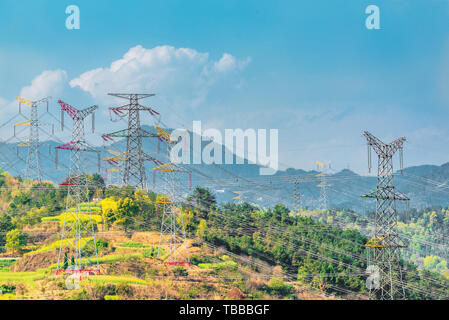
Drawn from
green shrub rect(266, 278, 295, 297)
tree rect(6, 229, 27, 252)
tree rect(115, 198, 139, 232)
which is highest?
tree rect(115, 198, 139, 232)

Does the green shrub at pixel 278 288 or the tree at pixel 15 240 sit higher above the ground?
the tree at pixel 15 240

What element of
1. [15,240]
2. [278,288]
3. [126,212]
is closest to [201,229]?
[126,212]

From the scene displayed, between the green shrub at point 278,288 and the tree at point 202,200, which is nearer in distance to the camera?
the green shrub at point 278,288

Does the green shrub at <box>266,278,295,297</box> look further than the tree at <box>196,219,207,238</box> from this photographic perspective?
No

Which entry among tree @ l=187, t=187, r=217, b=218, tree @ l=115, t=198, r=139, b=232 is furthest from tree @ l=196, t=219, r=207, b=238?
tree @ l=115, t=198, r=139, b=232

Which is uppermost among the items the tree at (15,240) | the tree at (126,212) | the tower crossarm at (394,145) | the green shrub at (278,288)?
the tower crossarm at (394,145)

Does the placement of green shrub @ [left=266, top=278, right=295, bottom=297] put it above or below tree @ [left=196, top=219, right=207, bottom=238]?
below

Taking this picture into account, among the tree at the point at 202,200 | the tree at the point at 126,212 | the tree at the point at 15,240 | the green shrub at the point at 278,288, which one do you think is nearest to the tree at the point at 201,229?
the tree at the point at 202,200

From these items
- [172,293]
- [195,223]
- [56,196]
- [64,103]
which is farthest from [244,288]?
[56,196]

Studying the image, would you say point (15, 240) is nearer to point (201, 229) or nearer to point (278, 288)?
point (201, 229)

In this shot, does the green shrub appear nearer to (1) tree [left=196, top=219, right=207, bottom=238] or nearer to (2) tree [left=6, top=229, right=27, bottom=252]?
(1) tree [left=196, top=219, right=207, bottom=238]

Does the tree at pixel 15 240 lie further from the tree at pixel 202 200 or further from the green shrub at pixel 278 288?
the green shrub at pixel 278 288
